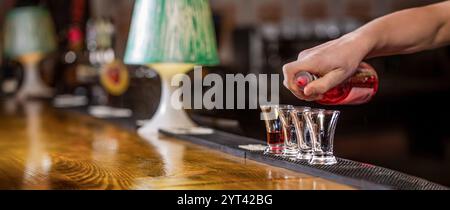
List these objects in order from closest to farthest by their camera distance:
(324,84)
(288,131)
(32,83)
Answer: (324,84), (288,131), (32,83)

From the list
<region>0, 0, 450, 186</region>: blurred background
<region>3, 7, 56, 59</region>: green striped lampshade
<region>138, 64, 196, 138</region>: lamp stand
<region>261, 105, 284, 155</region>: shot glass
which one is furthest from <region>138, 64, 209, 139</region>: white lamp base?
<region>3, 7, 56, 59</region>: green striped lampshade

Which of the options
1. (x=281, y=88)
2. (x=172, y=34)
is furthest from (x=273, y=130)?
(x=281, y=88)

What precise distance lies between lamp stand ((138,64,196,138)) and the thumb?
0.83m

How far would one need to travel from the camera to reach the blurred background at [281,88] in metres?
2.67

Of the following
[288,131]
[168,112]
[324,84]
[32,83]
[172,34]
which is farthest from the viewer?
[32,83]

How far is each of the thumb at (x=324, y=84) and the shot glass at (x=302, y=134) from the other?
0.04m

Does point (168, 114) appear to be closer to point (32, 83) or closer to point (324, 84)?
point (324, 84)

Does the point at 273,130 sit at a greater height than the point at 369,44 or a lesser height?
lesser

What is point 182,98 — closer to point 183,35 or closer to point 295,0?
point 183,35

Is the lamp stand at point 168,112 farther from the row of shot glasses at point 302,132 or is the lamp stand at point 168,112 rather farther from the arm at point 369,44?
the arm at point 369,44

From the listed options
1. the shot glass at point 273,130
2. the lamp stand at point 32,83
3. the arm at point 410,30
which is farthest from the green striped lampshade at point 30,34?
the arm at point 410,30

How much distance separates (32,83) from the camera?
148 inches

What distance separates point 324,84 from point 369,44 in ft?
0.43
